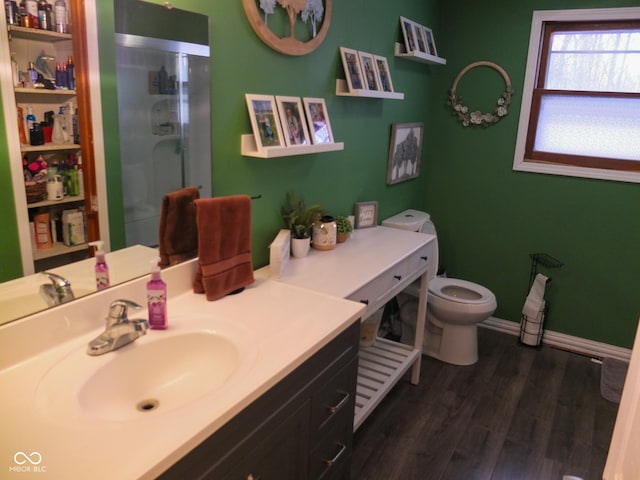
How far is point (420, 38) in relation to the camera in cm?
307

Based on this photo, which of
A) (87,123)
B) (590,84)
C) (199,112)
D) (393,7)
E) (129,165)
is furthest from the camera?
(590,84)

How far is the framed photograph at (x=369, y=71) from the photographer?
8.31 ft

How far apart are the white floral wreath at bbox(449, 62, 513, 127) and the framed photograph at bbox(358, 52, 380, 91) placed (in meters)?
1.06

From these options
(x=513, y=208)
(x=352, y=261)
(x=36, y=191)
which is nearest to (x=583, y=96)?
(x=513, y=208)

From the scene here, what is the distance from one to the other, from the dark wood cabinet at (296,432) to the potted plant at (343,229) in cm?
81

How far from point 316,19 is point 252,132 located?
2.10 ft

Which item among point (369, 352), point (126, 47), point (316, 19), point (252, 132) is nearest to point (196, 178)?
point (252, 132)

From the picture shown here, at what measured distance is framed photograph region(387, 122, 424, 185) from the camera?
310 cm

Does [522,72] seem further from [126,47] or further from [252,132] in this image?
[126,47]

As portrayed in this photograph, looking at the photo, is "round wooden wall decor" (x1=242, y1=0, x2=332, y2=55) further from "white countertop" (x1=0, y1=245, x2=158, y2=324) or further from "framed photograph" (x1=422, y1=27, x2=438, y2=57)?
"framed photograph" (x1=422, y1=27, x2=438, y2=57)

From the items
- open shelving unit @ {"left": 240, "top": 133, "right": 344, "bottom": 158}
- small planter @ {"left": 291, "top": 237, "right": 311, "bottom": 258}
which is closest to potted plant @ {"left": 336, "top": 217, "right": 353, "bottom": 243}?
small planter @ {"left": 291, "top": 237, "right": 311, "bottom": 258}

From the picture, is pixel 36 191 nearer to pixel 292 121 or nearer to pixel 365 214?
pixel 292 121

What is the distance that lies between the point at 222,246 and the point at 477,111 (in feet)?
7.86

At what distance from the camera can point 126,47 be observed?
4.69ft
